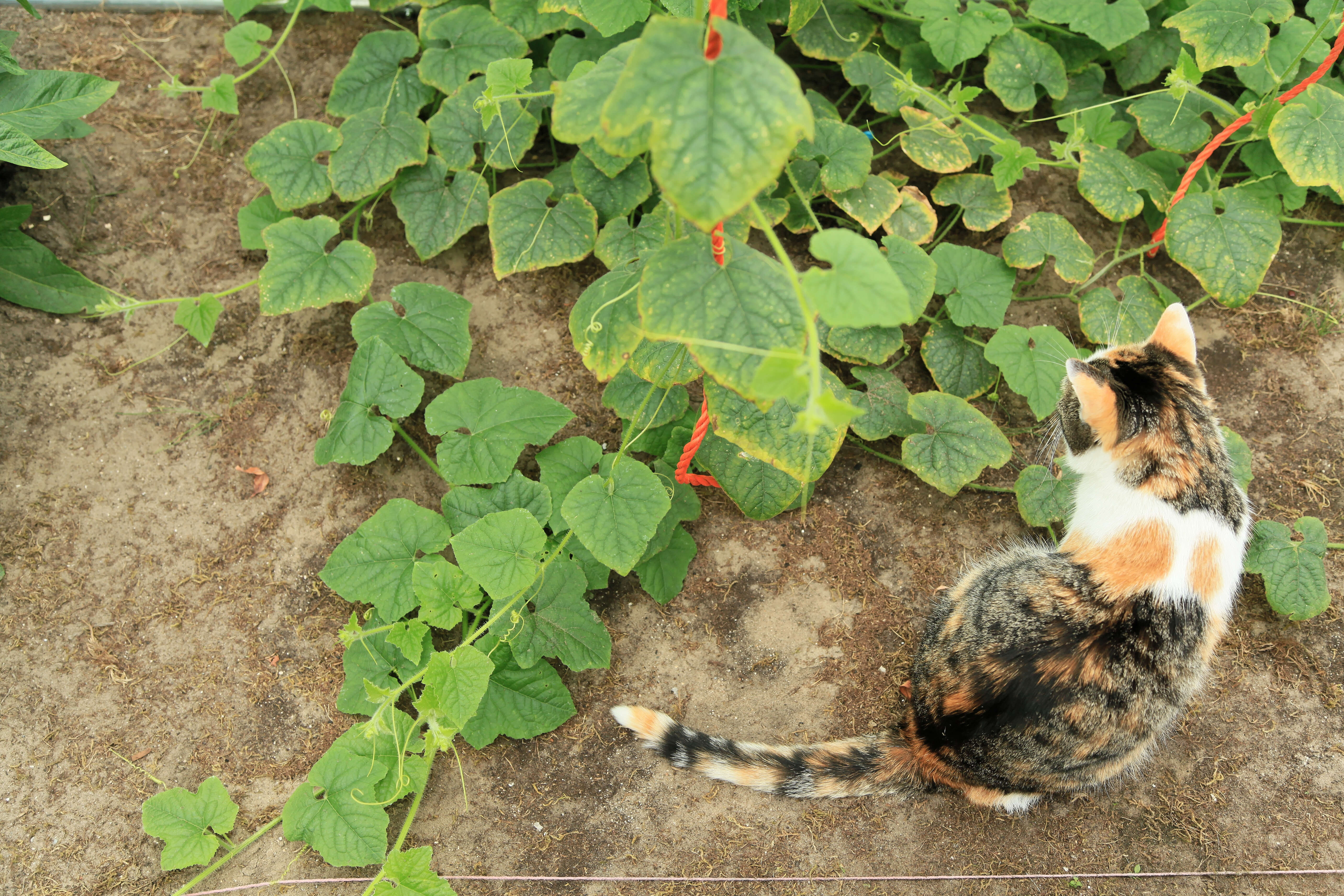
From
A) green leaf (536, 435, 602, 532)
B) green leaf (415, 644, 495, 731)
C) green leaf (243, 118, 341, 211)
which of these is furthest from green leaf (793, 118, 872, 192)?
green leaf (415, 644, 495, 731)

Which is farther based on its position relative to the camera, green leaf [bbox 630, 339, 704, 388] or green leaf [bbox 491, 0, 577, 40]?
green leaf [bbox 491, 0, 577, 40]

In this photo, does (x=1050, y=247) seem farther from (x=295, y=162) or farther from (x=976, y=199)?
(x=295, y=162)

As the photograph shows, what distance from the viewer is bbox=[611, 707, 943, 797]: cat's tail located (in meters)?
2.39

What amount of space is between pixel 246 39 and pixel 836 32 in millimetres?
2237

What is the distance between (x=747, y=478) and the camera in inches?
101

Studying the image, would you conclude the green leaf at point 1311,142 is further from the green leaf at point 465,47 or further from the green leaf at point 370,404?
the green leaf at point 370,404

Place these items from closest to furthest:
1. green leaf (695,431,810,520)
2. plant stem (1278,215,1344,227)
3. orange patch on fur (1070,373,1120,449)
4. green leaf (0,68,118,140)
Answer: orange patch on fur (1070,373,1120,449)
green leaf (695,431,810,520)
green leaf (0,68,118,140)
plant stem (1278,215,1344,227)

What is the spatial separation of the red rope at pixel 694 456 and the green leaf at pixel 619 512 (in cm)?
20

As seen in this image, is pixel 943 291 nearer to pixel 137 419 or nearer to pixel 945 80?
pixel 945 80

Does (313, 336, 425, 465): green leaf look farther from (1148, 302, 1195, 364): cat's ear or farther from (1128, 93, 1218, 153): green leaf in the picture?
(1128, 93, 1218, 153): green leaf

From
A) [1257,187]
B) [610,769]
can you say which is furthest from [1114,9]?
[610,769]

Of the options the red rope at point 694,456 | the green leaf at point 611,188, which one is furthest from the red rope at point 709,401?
the green leaf at point 611,188

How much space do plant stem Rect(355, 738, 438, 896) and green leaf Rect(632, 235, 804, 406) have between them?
1256mm

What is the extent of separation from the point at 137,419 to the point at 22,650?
0.82m
